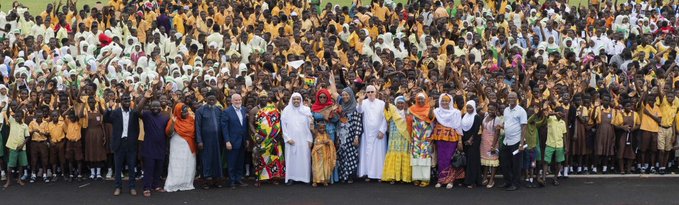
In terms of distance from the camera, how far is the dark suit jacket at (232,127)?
1280cm

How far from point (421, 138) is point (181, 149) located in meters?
3.17

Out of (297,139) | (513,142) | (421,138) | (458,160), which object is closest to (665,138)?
(513,142)

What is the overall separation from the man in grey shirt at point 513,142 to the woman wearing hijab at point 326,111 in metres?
2.27

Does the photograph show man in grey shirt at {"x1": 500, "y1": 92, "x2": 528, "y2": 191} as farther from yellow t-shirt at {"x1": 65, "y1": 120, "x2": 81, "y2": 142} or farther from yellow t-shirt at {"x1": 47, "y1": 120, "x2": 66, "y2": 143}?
yellow t-shirt at {"x1": 47, "y1": 120, "x2": 66, "y2": 143}

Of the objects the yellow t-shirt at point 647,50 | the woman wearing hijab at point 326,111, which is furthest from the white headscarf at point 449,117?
the yellow t-shirt at point 647,50

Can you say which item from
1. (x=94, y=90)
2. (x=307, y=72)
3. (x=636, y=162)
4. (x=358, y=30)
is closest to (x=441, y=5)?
(x=358, y=30)

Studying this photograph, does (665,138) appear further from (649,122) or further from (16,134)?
(16,134)

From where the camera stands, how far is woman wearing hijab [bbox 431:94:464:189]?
12.6 metres

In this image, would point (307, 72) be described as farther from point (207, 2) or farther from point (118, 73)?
point (207, 2)

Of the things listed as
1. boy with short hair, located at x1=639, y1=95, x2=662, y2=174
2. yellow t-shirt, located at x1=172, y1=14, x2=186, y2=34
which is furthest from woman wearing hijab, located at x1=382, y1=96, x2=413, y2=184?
yellow t-shirt, located at x1=172, y1=14, x2=186, y2=34

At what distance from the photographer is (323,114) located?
42.7 feet

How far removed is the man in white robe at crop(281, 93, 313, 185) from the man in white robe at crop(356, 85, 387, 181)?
0.75m

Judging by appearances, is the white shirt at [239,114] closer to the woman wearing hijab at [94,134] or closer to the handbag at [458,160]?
the woman wearing hijab at [94,134]

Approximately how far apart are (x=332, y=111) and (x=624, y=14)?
35.8 feet
